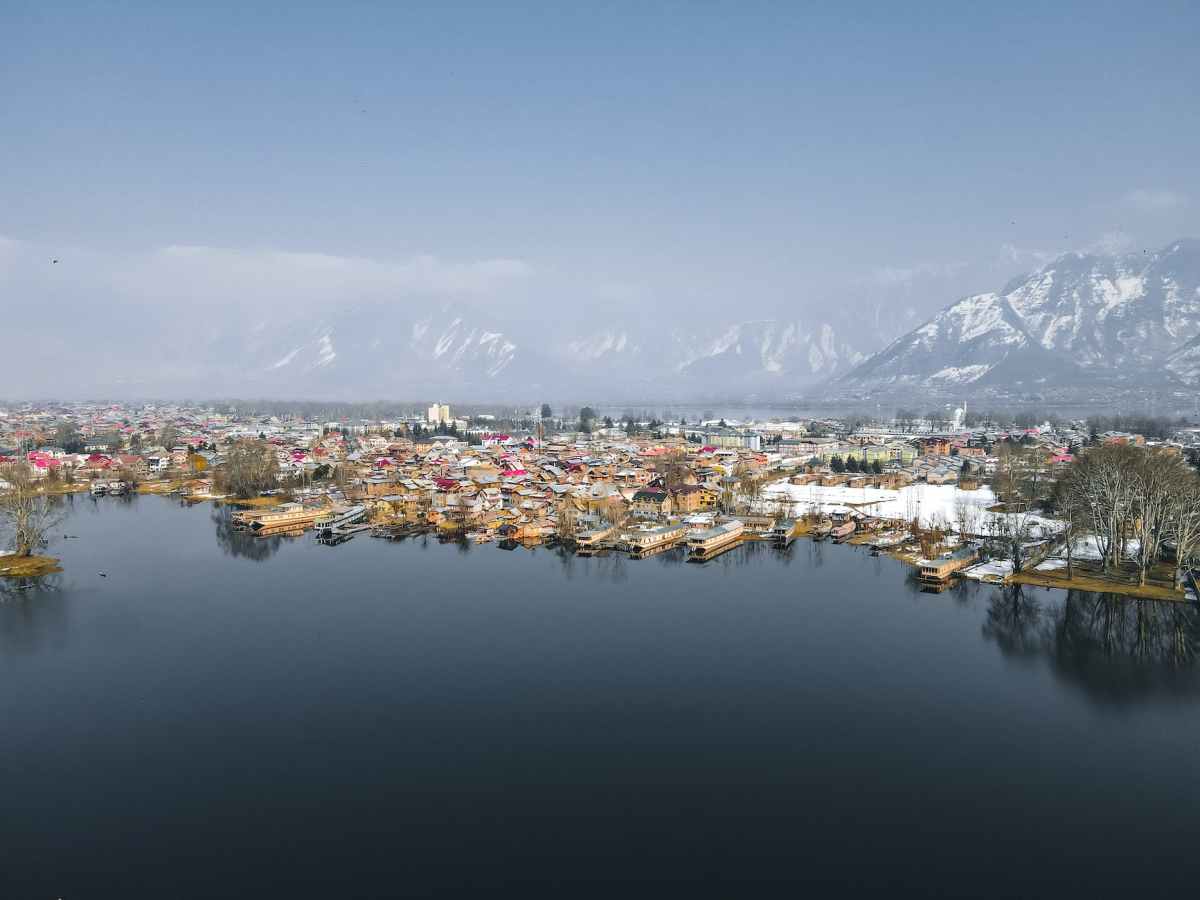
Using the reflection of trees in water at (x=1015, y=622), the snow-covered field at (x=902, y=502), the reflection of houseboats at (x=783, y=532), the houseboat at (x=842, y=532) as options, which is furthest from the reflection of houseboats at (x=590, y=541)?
the reflection of trees in water at (x=1015, y=622)

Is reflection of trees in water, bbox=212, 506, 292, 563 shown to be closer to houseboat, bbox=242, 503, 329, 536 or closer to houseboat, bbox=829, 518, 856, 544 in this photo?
houseboat, bbox=242, 503, 329, 536

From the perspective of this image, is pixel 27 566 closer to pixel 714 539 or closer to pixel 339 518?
pixel 339 518

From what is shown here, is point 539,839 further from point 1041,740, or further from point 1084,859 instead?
point 1041,740

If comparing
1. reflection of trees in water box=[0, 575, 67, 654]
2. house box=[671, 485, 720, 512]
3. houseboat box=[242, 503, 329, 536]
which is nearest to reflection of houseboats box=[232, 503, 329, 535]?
houseboat box=[242, 503, 329, 536]

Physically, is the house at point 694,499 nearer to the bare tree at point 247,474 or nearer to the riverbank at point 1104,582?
the riverbank at point 1104,582

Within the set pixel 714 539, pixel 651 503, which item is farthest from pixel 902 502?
pixel 714 539
